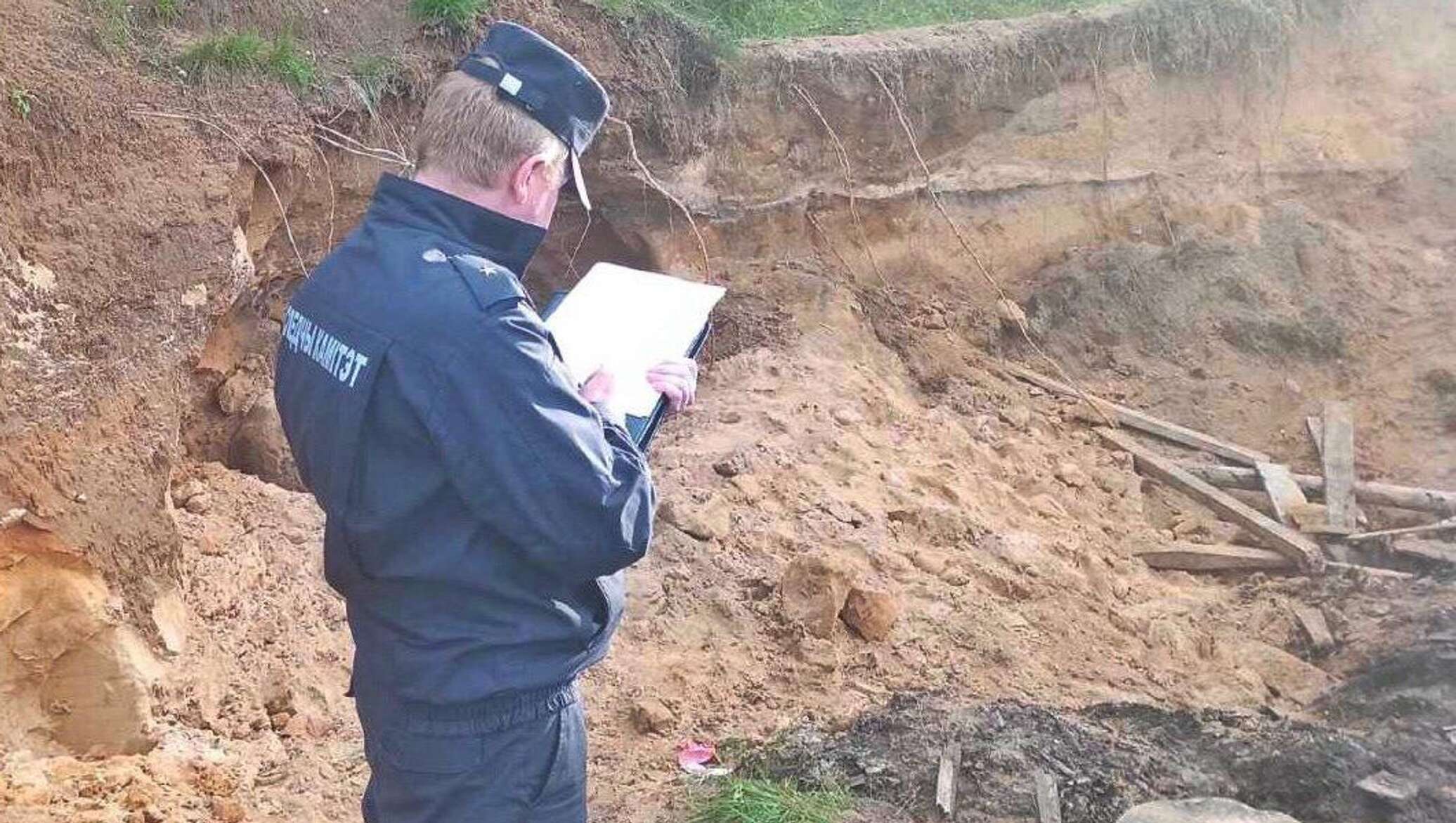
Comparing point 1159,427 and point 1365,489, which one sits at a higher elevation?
point 1365,489

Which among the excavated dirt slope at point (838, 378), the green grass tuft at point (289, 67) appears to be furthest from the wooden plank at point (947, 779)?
the green grass tuft at point (289, 67)

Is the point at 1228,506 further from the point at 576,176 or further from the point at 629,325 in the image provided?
the point at 576,176

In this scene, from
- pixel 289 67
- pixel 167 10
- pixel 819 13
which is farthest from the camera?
pixel 819 13

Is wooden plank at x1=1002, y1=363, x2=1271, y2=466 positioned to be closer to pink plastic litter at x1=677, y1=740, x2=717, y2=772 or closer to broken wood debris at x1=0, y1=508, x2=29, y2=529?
pink plastic litter at x1=677, y1=740, x2=717, y2=772

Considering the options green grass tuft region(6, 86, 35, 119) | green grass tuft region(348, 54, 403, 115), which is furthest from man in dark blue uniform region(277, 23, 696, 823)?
green grass tuft region(348, 54, 403, 115)

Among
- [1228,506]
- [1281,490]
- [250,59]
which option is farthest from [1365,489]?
A: [250,59]

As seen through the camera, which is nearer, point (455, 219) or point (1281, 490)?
point (455, 219)

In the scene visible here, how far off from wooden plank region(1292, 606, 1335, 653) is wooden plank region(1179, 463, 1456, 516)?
1.40 m

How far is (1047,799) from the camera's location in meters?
4.25

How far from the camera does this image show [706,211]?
7.88 m

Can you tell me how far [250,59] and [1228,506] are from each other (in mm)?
5678

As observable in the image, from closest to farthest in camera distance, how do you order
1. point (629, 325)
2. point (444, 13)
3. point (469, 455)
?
point (469, 455) < point (629, 325) < point (444, 13)

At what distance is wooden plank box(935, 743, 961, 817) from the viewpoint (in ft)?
14.0

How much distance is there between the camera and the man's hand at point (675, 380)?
2988 mm
